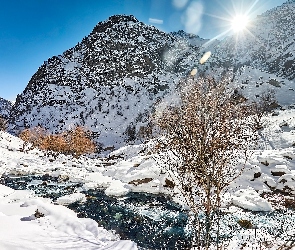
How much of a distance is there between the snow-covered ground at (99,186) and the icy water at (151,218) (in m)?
0.95

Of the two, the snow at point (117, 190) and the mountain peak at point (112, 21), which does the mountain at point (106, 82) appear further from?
the snow at point (117, 190)

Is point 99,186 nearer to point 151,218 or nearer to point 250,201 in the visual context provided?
point 151,218

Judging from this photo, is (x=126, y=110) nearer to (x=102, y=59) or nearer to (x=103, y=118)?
(x=103, y=118)

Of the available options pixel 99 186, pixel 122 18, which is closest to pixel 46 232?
pixel 99 186

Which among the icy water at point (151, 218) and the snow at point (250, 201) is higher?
the snow at point (250, 201)

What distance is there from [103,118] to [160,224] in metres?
86.3

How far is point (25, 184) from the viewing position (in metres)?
21.1

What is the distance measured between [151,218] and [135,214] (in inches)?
40.8

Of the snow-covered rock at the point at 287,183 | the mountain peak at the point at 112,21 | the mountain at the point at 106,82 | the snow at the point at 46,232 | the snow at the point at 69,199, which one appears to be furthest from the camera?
the mountain peak at the point at 112,21

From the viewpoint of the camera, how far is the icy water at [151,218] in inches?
426

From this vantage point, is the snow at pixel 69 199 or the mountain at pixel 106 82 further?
the mountain at pixel 106 82

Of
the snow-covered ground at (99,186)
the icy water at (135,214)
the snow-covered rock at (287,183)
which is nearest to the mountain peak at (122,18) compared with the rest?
the snow-covered ground at (99,186)

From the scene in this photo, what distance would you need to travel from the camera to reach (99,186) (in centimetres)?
2150

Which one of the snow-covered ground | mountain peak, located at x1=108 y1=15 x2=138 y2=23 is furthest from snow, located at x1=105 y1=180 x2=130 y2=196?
mountain peak, located at x1=108 y1=15 x2=138 y2=23
